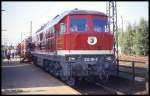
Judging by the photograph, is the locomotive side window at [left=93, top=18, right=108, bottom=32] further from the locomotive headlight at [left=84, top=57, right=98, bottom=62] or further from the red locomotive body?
the locomotive headlight at [left=84, top=57, right=98, bottom=62]

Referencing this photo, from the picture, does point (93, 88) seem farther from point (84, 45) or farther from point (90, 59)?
point (84, 45)

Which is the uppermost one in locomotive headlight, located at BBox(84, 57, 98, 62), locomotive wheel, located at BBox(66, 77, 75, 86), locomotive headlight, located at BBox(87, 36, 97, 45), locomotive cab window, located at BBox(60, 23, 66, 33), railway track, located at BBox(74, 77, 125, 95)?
locomotive cab window, located at BBox(60, 23, 66, 33)

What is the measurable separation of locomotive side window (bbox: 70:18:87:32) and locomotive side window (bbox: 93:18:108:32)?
0.52m

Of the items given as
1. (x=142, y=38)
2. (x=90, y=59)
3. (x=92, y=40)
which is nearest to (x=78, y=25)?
(x=92, y=40)

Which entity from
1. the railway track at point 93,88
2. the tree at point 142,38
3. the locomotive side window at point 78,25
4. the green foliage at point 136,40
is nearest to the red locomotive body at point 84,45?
the locomotive side window at point 78,25

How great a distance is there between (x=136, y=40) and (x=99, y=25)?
150 ft

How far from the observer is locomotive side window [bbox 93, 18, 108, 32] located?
57.4 feet

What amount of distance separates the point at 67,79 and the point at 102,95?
3.13m

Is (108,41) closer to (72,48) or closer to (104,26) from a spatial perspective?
(104,26)

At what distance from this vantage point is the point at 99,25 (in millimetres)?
17641

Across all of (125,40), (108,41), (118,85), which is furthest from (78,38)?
(125,40)

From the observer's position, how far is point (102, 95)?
47.2 feet

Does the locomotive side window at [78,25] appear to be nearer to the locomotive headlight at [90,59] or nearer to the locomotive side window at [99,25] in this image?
the locomotive side window at [99,25]

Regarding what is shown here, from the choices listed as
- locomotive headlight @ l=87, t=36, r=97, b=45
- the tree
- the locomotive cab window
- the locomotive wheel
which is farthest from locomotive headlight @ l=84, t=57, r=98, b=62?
the tree
